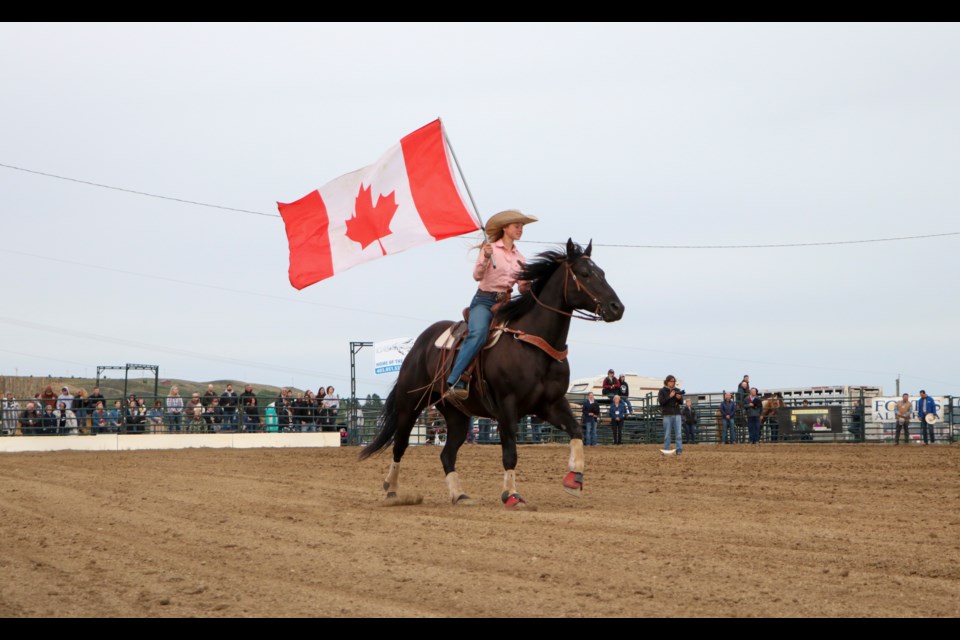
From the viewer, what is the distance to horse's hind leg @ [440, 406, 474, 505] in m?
11.5

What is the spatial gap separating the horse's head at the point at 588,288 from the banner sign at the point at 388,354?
24.8 meters

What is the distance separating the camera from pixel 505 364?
10.9m

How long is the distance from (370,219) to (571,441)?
4.43 m

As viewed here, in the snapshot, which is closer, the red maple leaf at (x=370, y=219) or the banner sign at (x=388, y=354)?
the red maple leaf at (x=370, y=219)

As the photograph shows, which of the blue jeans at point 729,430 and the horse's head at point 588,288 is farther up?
the horse's head at point 588,288

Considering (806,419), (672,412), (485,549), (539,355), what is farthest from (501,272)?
(806,419)

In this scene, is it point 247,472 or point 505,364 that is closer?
point 505,364

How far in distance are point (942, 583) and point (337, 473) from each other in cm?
1197

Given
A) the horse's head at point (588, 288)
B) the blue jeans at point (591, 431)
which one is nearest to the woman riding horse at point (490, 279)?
the horse's head at point (588, 288)

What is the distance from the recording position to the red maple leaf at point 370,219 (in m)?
13.7

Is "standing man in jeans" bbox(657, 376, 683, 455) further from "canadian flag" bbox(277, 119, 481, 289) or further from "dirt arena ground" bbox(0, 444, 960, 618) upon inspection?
"canadian flag" bbox(277, 119, 481, 289)

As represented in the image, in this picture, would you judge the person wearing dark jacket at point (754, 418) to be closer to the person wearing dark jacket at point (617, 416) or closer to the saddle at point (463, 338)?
the person wearing dark jacket at point (617, 416)
